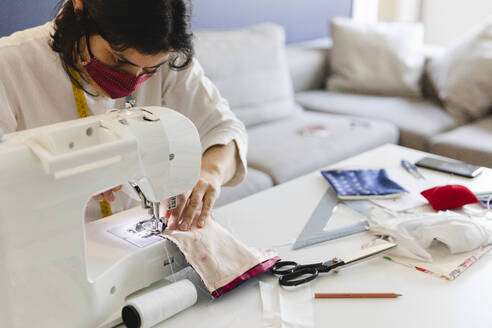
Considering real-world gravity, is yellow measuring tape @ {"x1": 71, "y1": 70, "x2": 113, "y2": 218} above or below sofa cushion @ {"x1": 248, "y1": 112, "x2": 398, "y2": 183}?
above

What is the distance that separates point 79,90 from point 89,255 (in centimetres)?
49

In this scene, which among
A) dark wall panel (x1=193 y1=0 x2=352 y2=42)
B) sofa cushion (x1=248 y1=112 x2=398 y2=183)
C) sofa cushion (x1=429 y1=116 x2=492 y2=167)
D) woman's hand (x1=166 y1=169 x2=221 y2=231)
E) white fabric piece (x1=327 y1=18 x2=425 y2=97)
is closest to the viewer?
woman's hand (x1=166 y1=169 x2=221 y2=231)

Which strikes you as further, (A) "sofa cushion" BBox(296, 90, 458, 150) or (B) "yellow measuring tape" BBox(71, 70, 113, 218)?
(A) "sofa cushion" BBox(296, 90, 458, 150)

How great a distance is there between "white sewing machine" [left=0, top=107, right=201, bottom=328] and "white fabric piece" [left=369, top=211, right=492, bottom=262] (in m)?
0.50

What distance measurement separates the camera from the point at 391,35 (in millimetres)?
3312

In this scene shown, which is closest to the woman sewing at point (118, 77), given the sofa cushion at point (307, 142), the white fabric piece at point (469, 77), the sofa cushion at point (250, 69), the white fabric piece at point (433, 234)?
the white fabric piece at point (433, 234)

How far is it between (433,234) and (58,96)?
3.11 ft

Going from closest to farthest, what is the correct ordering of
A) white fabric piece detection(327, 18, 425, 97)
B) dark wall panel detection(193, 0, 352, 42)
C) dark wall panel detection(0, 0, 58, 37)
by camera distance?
dark wall panel detection(0, 0, 58, 37) < dark wall panel detection(193, 0, 352, 42) < white fabric piece detection(327, 18, 425, 97)

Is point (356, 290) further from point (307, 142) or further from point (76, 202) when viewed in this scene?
point (307, 142)

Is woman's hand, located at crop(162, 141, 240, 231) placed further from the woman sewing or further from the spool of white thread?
the spool of white thread

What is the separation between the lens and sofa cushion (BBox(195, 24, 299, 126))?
8.69 feet

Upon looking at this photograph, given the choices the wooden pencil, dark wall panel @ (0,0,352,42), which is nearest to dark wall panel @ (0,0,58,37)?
dark wall panel @ (0,0,352,42)

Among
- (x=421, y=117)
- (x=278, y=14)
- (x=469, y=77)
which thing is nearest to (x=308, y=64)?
(x=278, y=14)

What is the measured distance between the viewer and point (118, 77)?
1167 millimetres
